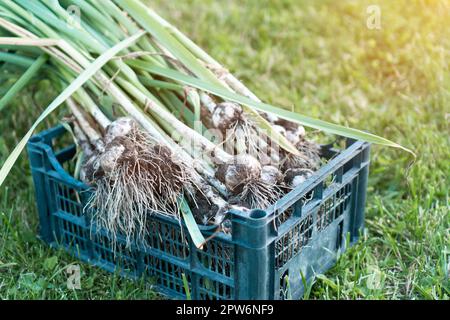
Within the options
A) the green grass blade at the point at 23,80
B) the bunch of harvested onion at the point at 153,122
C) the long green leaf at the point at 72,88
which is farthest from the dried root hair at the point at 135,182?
the green grass blade at the point at 23,80

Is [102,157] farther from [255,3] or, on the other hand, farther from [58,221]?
[255,3]

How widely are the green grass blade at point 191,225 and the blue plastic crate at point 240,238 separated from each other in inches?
1.1

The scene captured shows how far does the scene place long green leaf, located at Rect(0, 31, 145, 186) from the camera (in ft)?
5.42

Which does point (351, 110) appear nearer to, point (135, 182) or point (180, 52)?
point (180, 52)

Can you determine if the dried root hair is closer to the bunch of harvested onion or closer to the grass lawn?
the bunch of harvested onion

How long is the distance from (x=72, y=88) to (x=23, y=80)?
28 centimetres

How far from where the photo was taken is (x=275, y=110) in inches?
65.9

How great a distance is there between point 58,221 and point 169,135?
0.42m

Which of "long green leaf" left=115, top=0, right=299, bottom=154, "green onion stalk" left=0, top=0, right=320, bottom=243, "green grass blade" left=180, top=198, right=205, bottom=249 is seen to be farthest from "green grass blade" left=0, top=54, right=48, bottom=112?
"green grass blade" left=180, top=198, right=205, bottom=249

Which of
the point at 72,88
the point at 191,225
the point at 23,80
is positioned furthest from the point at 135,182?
the point at 23,80

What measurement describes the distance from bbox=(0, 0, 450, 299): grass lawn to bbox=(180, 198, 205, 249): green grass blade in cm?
29

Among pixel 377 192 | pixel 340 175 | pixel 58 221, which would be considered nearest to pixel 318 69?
pixel 377 192

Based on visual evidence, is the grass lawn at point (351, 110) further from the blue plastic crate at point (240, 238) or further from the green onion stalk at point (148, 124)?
the green onion stalk at point (148, 124)

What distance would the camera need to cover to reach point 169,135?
6.04 ft
